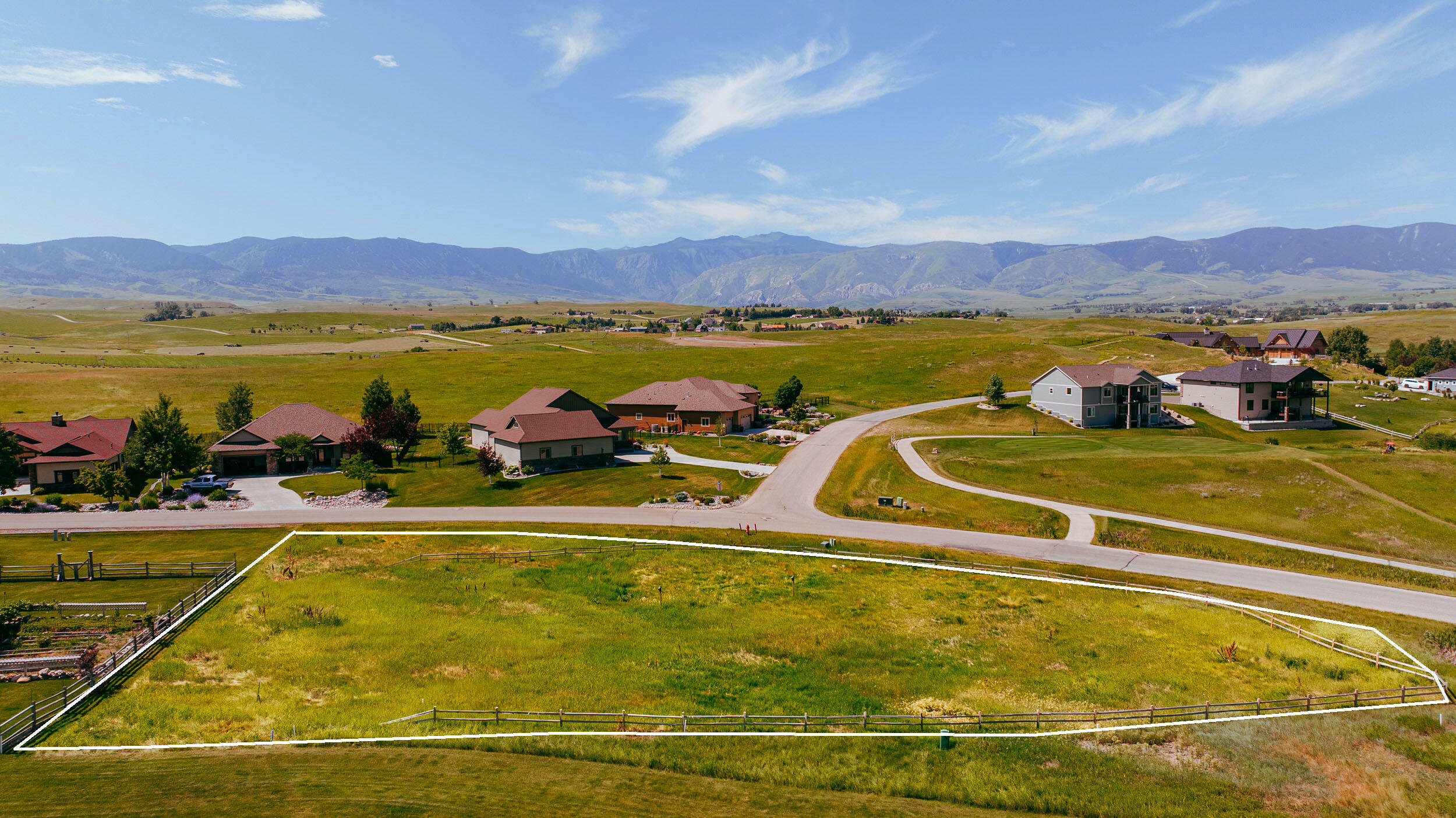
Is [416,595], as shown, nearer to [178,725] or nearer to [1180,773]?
[178,725]

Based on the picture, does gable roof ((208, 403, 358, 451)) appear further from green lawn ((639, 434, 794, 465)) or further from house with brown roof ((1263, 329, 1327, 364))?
house with brown roof ((1263, 329, 1327, 364))

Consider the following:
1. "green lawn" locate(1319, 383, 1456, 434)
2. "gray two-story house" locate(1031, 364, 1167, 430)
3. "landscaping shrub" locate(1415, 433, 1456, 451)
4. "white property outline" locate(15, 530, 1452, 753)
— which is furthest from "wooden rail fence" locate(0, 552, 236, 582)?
"green lawn" locate(1319, 383, 1456, 434)

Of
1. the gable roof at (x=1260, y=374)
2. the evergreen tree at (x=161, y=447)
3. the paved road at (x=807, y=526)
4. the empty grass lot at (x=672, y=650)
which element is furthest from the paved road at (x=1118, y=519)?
the evergreen tree at (x=161, y=447)

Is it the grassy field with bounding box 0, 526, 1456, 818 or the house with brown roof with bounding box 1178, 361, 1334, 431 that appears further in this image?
the house with brown roof with bounding box 1178, 361, 1334, 431

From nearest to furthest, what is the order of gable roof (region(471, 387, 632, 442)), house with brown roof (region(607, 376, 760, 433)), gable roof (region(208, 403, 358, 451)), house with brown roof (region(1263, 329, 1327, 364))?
gable roof (region(208, 403, 358, 451)) → gable roof (region(471, 387, 632, 442)) → house with brown roof (region(607, 376, 760, 433)) → house with brown roof (region(1263, 329, 1327, 364))

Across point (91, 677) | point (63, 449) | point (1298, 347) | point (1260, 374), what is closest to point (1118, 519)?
point (1260, 374)
